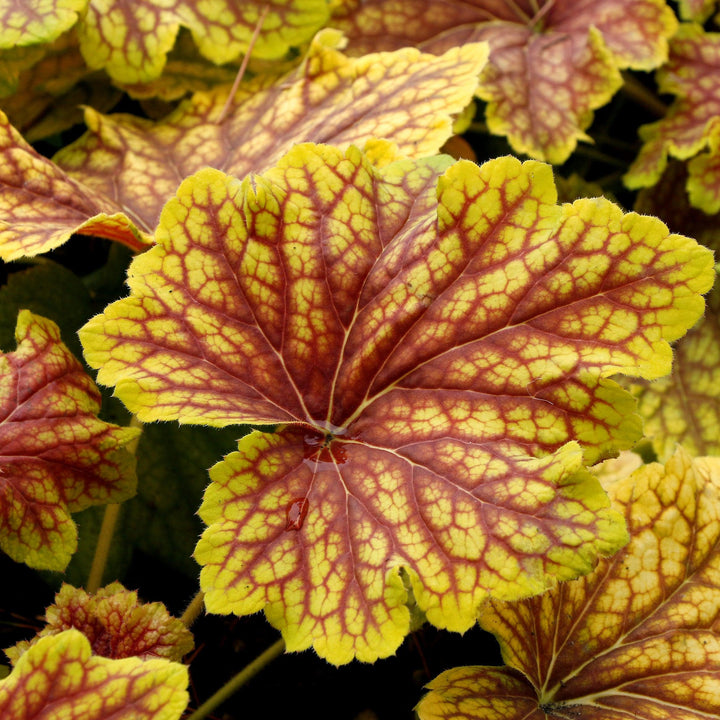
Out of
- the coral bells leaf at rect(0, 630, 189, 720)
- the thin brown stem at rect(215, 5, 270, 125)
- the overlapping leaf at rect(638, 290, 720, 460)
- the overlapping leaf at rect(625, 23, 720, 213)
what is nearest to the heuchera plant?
the coral bells leaf at rect(0, 630, 189, 720)

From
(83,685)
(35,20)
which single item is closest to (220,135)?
(35,20)

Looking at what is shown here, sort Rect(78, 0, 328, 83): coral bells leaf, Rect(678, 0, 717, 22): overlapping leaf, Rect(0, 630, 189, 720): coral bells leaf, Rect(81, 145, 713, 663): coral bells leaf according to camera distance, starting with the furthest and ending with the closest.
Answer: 1. Rect(678, 0, 717, 22): overlapping leaf
2. Rect(78, 0, 328, 83): coral bells leaf
3. Rect(81, 145, 713, 663): coral bells leaf
4. Rect(0, 630, 189, 720): coral bells leaf

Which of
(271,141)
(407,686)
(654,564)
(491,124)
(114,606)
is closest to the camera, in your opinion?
(114,606)

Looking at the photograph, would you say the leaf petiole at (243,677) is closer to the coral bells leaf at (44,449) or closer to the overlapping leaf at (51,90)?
Answer: the coral bells leaf at (44,449)

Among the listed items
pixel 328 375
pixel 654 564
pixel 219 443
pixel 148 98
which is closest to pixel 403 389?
pixel 328 375

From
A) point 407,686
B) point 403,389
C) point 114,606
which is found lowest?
point 407,686

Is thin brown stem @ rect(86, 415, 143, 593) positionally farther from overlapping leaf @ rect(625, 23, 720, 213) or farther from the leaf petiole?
overlapping leaf @ rect(625, 23, 720, 213)

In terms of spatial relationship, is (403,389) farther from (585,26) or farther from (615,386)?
(585,26)
